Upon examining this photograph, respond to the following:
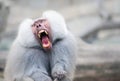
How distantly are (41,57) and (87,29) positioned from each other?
284 inches

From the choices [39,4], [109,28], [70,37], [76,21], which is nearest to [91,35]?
[109,28]

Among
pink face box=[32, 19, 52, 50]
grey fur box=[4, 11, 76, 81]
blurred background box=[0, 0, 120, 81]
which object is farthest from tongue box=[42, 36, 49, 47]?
blurred background box=[0, 0, 120, 81]

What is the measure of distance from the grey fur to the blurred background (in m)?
0.69

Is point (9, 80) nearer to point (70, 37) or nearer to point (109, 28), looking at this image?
point (70, 37)

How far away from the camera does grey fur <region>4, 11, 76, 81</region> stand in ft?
15.3

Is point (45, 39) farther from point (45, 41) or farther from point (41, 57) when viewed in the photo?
point (41, 57)

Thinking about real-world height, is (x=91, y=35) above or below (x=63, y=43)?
below

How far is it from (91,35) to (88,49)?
3468mm

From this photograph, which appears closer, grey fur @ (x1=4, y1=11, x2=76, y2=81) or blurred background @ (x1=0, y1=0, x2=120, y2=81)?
grey fur @ (x1=4, y1=11, x2=76, y2=81)

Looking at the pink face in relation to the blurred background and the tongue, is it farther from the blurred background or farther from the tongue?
the blurred background

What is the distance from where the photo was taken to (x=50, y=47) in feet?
15.3

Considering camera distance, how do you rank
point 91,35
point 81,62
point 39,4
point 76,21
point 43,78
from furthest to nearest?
1. point 39,4
2. point 76,21
3. point 91,35
4. point 81,62
5. point 43,78

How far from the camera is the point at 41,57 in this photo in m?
4.72

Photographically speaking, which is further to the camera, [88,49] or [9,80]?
[88,49]
